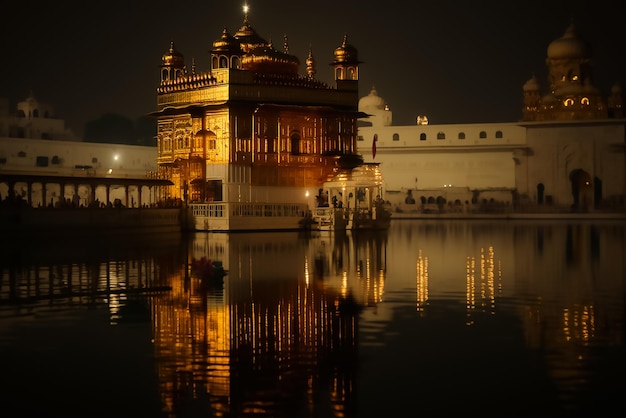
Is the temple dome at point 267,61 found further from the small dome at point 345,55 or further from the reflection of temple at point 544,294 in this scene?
the reflection of temple at point 544,294

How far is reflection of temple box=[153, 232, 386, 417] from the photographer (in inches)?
269

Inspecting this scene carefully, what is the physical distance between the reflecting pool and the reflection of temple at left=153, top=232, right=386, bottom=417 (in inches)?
0.9

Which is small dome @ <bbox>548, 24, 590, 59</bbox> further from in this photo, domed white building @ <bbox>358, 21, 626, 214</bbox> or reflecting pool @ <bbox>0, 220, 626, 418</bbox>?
reflecting pool @ <bbox>0, 220, 626, 418</bbox>

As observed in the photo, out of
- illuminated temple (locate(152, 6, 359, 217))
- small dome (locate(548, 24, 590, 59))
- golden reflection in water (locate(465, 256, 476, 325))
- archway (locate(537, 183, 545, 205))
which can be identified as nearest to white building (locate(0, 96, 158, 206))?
illuminated temple (locate(152, 6, 359, 217))

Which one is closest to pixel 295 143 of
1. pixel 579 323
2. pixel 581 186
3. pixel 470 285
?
pixel 470 285

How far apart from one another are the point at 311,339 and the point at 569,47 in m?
Result: 53.0

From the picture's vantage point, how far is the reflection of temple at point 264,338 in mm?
6836

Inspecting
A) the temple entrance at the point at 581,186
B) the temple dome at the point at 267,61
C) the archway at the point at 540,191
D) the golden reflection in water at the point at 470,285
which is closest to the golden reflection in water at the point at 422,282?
the golden reflection in water at the point at 470,285

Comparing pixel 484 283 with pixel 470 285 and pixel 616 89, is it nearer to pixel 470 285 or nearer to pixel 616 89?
pixel 470 285

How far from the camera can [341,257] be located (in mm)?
19672

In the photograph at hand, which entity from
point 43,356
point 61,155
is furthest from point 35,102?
point 43,356

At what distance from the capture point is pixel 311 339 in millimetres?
9047

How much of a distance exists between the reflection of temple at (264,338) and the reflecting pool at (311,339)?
0.02m

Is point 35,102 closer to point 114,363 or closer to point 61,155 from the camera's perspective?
point 61,155
